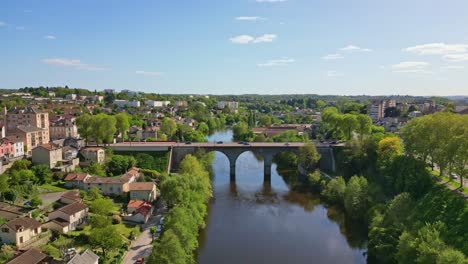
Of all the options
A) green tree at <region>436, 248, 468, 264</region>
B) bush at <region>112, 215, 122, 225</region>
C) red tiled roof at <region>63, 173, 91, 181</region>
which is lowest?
bush at <region>112, 215, 122, 225</region>

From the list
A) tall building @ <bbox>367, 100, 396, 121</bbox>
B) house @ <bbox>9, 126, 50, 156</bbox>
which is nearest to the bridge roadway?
house @ <bbox>9, 126, 50, 156</bbox>

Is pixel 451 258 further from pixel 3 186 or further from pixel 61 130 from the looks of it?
pixel 61 130

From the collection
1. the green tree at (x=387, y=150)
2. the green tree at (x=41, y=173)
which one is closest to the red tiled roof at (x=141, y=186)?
the green tree at (x=41, y=173)

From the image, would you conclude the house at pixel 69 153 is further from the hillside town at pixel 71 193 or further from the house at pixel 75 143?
the house at pixel 75 143

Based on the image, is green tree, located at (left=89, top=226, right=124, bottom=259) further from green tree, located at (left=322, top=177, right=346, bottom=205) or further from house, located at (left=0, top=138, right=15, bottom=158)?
house, located at (left=0, top=138, right=15, bottom=158)

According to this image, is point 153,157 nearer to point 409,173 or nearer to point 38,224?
point 38,224

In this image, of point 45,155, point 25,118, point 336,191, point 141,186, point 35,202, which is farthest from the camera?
point 25,118

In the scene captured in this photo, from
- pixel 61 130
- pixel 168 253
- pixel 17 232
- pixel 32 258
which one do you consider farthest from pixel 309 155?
pixel 61 130
